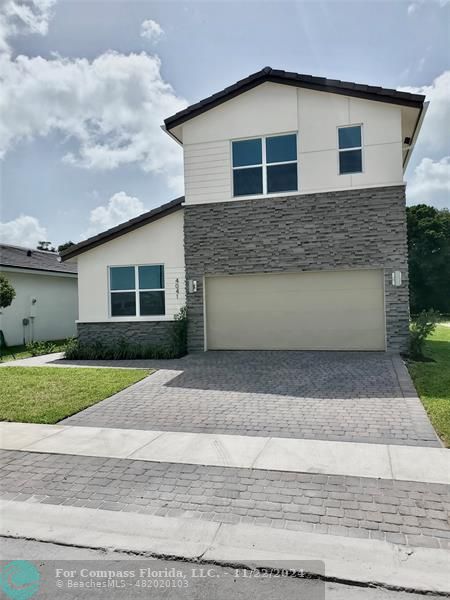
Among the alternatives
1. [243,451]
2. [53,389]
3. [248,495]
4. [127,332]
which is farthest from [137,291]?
[248,495]

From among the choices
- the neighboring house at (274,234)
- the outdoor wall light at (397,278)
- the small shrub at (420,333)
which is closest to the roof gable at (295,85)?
the neighboring house at (274,234)

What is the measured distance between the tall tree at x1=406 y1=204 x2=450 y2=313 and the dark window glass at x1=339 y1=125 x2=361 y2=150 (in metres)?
22.7

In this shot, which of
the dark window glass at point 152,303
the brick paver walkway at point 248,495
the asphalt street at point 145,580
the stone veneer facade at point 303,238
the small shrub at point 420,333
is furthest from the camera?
the dark window glass at point 152,303

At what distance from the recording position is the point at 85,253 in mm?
14969

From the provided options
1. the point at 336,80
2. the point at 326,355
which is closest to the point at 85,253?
the point at 326,355

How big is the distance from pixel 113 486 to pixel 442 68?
50.7 ft

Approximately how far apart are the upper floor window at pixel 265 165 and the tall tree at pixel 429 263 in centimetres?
2314

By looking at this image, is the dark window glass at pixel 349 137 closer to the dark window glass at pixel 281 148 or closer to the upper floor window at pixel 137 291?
the dark window glass at pixel 281 148

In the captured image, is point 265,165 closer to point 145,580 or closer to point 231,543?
point 231,543

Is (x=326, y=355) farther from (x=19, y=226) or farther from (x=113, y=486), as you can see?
(x=19, y=226)

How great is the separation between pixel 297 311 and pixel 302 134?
18.5ft

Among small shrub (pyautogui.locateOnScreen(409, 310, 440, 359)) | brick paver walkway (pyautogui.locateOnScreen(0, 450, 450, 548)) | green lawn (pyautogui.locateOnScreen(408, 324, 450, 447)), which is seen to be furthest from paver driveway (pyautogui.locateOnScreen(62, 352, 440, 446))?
brick paver walkway (pyautogui.locateOnScreen(0, 450, 450, 548))

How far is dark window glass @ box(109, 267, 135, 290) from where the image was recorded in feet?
48.3

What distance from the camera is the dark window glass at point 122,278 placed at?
14.7m
